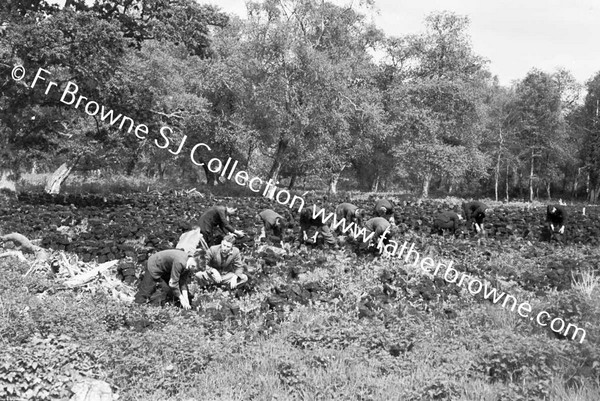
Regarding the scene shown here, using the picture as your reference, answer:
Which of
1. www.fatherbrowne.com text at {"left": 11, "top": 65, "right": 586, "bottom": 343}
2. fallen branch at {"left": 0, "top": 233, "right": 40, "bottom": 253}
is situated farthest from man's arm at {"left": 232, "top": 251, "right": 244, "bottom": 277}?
fallen branch at {"left": 0, "top": 233, "right": 40, "bottom": 253}

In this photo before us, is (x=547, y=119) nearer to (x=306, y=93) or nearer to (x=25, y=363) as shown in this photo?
(x=306, y=93)

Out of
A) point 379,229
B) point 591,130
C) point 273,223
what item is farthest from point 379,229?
point 591,130

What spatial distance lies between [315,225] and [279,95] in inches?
989

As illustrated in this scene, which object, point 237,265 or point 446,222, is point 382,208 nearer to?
point 446,222

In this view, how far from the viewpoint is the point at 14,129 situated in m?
25.6

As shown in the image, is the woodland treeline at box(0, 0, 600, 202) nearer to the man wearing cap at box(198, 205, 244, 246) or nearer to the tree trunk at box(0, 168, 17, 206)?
the tree trunk at box(0, 168, 17, 206)

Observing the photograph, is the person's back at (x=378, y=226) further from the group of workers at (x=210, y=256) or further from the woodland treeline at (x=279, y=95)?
the woodland treeline at (x=279, y=95)

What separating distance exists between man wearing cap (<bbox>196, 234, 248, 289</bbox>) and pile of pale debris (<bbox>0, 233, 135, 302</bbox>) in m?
1.70

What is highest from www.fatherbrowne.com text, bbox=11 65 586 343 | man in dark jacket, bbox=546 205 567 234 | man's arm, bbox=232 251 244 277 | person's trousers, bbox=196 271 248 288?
man in dark jacket, bbox=546 205 567 234

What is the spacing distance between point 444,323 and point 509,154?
5131cm

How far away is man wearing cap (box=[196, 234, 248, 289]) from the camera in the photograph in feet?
38.1

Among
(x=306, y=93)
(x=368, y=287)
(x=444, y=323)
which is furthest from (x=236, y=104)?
(x=444, y=323)

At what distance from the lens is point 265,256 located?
13.3 metres

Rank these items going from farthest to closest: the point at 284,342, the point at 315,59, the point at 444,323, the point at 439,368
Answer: the point at 315,59
the point at 444,323
the point at 284,342
the point at 439,368
